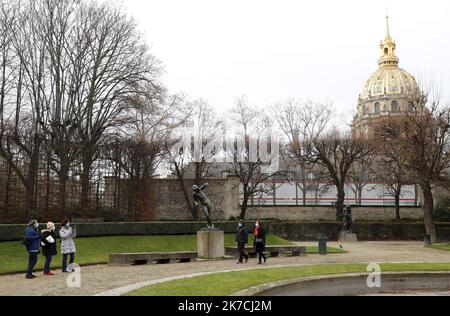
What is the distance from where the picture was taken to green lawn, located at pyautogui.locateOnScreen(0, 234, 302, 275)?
18.1 m

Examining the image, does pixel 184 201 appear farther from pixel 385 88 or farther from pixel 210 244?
pixel 385 88

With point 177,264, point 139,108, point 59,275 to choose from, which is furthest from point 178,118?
point 59,275

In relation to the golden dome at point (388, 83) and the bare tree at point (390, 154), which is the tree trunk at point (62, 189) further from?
the golden dome at point (388, 83)

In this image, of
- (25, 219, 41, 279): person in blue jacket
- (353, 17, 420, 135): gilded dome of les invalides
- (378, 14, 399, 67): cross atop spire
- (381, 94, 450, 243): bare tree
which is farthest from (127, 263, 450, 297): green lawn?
(378, 14, 399, 67): cross atop spire

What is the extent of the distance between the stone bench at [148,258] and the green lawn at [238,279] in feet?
16.7

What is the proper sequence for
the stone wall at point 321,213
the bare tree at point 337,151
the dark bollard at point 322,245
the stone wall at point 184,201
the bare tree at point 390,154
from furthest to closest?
the stone wall at point 321,213, the bare tree at point 337,151, the stone wall at point 184,201, the bare tree at point 390,154, the dark bollard at point 322,245

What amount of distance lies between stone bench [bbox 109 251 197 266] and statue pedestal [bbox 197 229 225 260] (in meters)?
0.45

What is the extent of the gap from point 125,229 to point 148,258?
27.2 ft

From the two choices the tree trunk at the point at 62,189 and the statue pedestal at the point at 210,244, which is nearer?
the statue pedestal at the point at 210,244

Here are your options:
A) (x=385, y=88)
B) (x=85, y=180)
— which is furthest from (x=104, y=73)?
(x=385, y=88)

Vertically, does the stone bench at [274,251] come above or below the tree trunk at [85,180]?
below

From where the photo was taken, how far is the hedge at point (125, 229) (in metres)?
21.5

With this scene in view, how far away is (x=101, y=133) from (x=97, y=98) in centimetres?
221

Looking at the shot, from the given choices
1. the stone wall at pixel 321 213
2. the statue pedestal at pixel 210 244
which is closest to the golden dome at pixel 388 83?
the stone wall at pixel 321 213
